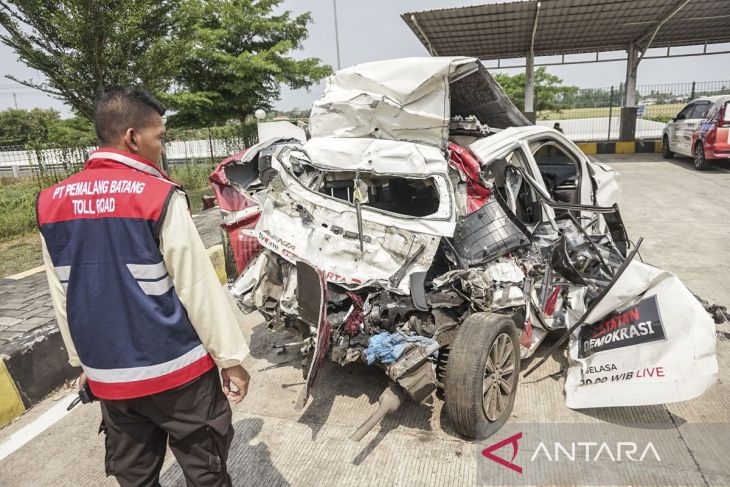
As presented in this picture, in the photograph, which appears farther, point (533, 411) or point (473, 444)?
point (533, 411)

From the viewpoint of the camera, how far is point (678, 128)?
13789 mm

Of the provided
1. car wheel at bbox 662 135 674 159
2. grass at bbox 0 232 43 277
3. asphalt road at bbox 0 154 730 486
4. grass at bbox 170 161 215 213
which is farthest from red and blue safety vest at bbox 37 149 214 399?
car wheel at bbox 662 135 674 159

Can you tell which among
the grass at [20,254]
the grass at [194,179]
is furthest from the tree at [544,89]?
the grass at [20,254]

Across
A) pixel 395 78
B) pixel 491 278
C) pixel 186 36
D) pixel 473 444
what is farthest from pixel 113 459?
pixel 186 36

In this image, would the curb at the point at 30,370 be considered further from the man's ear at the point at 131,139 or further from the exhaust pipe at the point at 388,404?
the man's ear at the point at 131,139

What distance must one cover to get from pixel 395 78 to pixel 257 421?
2987mm

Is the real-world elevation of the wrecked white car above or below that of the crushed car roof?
below

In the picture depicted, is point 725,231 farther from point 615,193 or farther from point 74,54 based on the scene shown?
point 74,54

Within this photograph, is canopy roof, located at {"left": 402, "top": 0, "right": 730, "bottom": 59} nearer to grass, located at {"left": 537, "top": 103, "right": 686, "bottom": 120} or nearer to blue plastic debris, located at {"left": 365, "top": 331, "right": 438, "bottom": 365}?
grass, located at {"left": 537, "top": 103, "right": 686, "bottom": 120}

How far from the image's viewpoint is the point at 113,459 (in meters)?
1.92

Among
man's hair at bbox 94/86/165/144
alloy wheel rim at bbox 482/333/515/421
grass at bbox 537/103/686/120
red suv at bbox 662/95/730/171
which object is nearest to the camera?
man's hair at bbox 94/86/165/144

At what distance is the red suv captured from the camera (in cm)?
1129

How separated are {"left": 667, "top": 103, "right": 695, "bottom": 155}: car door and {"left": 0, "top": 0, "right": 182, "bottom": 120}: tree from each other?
42.7 ft

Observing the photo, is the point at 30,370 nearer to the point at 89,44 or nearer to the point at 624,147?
the point at 89,44
